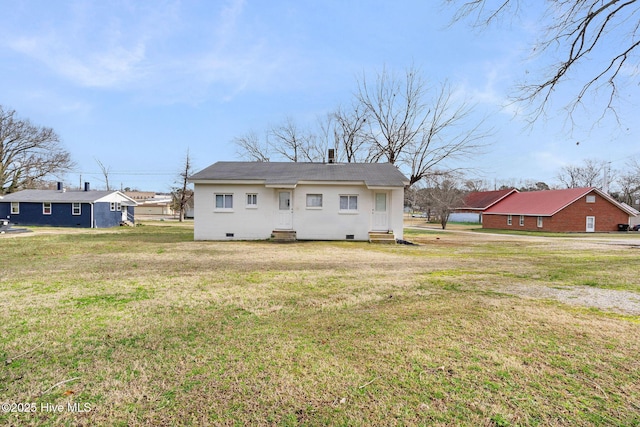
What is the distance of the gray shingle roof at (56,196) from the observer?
27939 millimetres

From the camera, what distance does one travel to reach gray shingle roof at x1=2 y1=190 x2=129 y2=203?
91.7 feet

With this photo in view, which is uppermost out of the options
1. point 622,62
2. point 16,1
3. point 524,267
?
point 16,1

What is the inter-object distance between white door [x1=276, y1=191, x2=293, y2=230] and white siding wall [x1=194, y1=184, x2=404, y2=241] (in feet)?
1.04

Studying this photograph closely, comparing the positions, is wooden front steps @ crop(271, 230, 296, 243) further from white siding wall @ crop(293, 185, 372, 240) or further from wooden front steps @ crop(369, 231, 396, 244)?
wooden front steps @ crop(369, 231, 396, 244)

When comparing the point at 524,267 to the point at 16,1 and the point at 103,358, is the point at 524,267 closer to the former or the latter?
the point at 103,358

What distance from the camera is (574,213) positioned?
31.2m

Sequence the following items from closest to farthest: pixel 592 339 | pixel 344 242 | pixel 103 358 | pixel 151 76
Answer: pixel 103 358 → pixel 592 339 → pixel 344 242 → pixel 151 76

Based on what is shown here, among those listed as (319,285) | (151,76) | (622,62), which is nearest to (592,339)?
(319,285)

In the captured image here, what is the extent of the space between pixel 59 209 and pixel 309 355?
3372 cm

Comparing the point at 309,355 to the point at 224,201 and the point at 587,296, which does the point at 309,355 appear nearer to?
the point at 587,296

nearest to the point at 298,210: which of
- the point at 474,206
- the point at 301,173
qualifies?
the point at 301,173

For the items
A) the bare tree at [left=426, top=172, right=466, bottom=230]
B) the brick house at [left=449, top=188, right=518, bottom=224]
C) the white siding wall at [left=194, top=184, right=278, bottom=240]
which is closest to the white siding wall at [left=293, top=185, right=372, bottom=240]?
the white siding wall at [left=194, top=184, right=278, bottom=240]

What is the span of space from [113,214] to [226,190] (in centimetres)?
1999

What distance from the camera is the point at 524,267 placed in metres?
8.98
